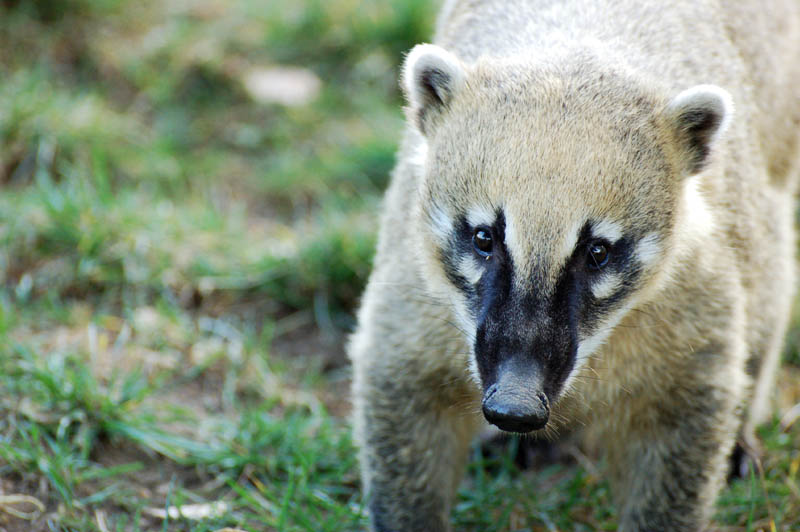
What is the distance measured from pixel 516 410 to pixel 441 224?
738 millimetres

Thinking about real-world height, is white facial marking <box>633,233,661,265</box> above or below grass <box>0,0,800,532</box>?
above

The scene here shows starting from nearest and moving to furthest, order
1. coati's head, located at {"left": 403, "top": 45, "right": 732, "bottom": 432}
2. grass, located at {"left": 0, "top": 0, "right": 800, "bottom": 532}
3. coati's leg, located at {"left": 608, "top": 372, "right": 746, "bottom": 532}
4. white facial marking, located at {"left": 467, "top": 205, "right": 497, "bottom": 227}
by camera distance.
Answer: coati's head, located at {"left": 403, "top": 45, "right": 732, "bottom": 432} → white facial marking, located at {"left": 467, "top": 205, "right": 497, "bottom": 227} → coati's leg, located at {"left": 608, "top": 372, "right": 746, "bottom": 532} → grass, located at {"left": 0, "top": 0, "right": 800, "bottom": 532}

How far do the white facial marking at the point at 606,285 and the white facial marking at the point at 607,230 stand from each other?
0.12 meters

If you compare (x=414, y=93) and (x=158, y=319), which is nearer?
(x=414, y=93)

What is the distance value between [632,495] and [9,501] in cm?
238

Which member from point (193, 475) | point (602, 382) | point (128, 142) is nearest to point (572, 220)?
point (602, 382)

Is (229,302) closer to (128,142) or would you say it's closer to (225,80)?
(128,142)

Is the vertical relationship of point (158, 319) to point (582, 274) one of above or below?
below

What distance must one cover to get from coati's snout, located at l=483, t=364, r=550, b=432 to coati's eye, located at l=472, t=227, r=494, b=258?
398 millimetres

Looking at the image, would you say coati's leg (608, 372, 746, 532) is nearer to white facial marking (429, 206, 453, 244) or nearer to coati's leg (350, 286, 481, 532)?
coati's leg (350, 286, 481, 532)

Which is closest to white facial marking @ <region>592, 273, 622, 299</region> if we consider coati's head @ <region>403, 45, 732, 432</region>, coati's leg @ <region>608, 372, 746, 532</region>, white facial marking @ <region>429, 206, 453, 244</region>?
coati's head @ <region>403, 45, 732, 432</region>

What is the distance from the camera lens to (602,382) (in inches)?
142

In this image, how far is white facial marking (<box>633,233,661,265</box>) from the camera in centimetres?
319

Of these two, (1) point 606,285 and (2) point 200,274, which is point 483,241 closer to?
(1) point 606,285
